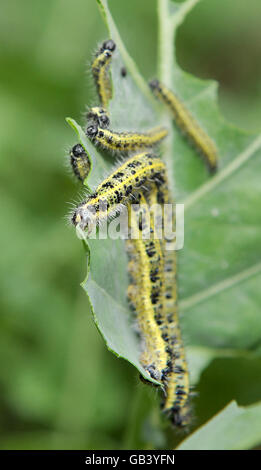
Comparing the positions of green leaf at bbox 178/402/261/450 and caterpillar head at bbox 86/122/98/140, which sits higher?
caterpillar head at bbox 86/122/98/140

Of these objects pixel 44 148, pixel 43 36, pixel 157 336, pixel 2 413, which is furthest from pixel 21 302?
pixel 43 36

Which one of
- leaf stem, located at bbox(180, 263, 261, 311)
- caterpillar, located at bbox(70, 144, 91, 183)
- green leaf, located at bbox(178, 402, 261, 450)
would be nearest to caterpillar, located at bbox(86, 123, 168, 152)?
caterpillar, located at bbox(70, 144, 91, 183)

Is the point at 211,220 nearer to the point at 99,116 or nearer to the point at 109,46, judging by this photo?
the point at 99,116

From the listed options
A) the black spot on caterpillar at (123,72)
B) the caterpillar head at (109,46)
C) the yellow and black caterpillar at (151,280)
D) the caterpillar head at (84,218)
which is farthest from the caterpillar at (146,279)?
the caterpillar head at (109,46)

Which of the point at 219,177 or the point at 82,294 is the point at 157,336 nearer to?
the point at 219,177

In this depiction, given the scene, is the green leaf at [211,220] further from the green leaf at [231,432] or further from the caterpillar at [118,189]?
the green leaf at [231,432]

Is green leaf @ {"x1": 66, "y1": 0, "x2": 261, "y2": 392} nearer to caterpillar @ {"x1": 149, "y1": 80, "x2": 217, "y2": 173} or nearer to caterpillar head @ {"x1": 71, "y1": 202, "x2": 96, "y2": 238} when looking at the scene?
caterpillar @ {"x1": 149, "y1": 80, "x2": 217, "y2": 173}
